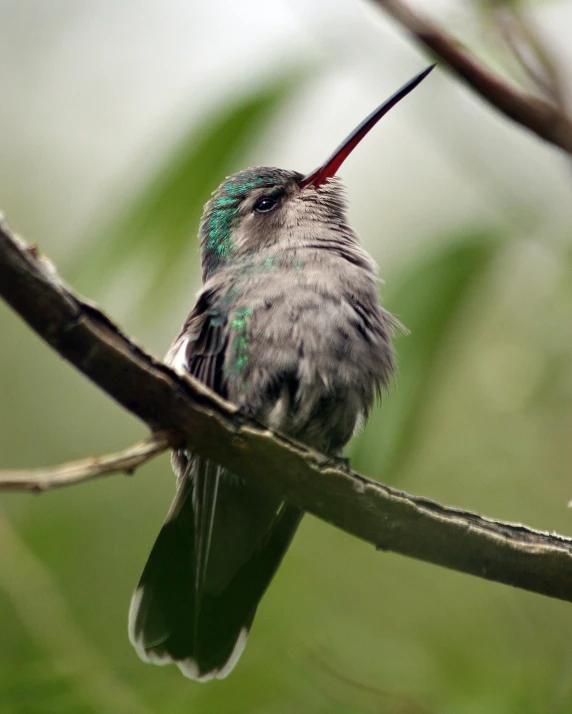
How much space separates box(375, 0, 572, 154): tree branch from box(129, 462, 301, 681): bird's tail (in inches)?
55.3

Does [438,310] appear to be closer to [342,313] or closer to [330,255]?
[342,313]

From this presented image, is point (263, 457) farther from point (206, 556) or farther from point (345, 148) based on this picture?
point (345, 148)

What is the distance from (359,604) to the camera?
183 inches

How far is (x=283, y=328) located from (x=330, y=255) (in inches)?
18.3

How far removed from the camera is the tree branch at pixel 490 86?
1.82 metres

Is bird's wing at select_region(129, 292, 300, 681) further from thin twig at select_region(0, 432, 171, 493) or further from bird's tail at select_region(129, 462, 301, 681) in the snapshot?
thin twig at select_region(0, 432, 171, 493)

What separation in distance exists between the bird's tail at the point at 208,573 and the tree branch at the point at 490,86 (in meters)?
1.40

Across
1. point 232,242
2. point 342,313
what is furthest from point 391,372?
point 232,242

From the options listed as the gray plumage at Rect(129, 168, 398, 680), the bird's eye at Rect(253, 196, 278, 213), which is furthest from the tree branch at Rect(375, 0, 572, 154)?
the bird's eye at Rect(253, 196, 278, 213)

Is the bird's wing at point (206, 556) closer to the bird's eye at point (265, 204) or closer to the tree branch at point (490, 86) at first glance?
the bird's eye at point (265, 204)

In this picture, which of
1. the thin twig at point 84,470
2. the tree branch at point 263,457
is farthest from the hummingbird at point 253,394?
the thin twig at point 84,470

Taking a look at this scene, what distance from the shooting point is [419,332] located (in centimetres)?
235

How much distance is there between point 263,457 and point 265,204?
6.45 feet

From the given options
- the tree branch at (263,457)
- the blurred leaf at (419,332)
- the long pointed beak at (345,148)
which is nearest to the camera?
the tree branch at (263,457)
